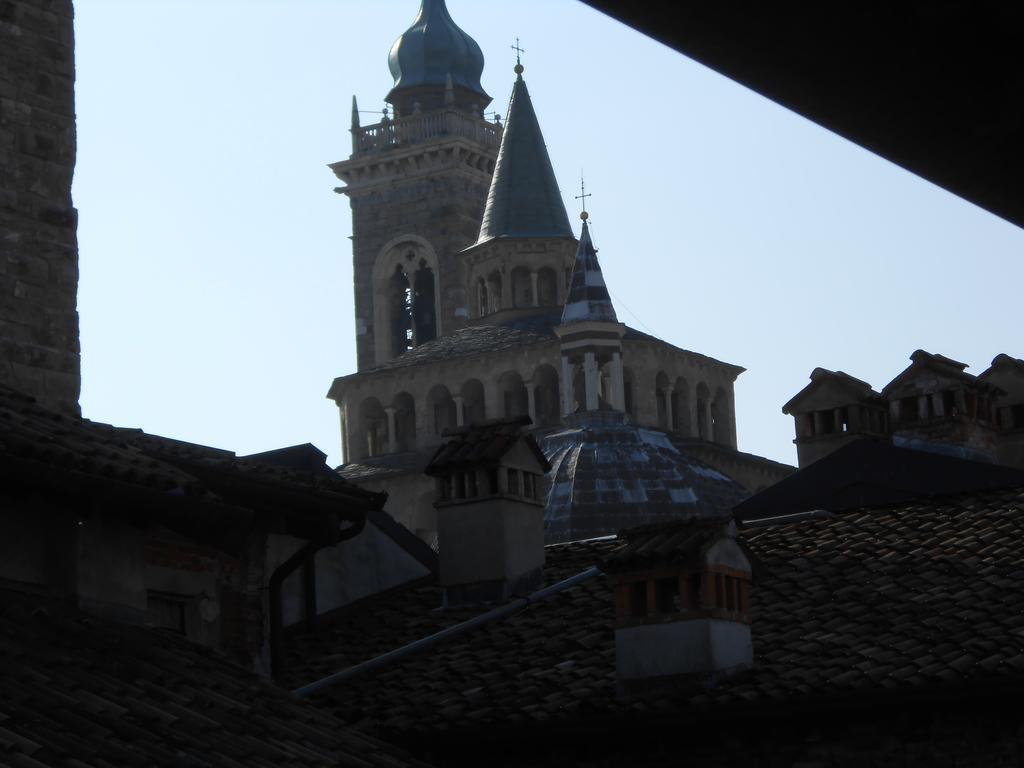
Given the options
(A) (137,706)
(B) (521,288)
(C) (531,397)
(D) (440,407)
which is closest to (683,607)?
(A) (137,706)

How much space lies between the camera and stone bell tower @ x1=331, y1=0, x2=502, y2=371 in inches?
3127

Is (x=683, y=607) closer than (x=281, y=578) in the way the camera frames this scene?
Yes

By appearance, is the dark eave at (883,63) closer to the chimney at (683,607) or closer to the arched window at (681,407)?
the chimney at (683,607)

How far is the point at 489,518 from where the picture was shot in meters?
17.5

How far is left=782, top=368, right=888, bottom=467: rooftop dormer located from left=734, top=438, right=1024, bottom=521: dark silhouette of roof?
382 centimetres

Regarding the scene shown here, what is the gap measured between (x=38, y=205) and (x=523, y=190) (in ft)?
189

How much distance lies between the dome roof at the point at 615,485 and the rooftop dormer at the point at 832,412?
1078 cm

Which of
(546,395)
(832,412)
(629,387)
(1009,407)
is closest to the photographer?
(832,412)

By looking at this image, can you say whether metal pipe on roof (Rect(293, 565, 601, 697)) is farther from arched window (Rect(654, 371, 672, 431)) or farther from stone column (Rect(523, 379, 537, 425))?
arched window (Rect(654, 371, 672, 431))

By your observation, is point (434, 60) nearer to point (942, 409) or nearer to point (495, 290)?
point (495, 290)

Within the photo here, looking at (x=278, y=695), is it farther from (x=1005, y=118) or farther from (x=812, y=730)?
(x=1005, y=118)

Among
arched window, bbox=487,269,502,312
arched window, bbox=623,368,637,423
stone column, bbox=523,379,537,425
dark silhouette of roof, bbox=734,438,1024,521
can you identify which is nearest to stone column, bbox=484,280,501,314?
arched window, bbox=487,269,502,312

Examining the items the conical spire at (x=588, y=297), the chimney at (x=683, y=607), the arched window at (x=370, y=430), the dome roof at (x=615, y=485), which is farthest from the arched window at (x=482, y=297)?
the chimney at (x=683, y=607)

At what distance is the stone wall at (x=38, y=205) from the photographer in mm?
14125
